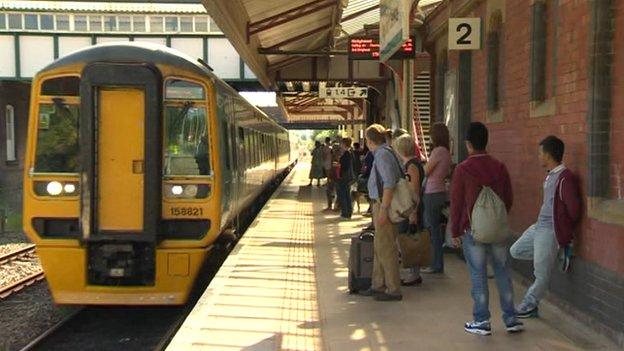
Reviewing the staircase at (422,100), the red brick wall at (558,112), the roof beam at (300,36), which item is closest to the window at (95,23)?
the roof beam at (300,36)

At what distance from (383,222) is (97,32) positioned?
62.7ft

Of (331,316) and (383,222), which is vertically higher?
(383,222)

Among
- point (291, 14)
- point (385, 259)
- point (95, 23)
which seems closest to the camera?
point (385, 259)

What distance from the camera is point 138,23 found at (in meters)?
24.4

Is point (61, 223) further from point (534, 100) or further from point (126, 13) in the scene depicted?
point (126, 13)

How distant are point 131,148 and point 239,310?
2.09 meters

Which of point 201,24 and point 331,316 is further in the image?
point 201,24

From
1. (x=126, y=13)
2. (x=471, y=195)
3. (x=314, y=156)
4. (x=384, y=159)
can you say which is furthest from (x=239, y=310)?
(x=126, y=13)

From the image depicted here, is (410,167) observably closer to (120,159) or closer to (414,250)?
(414,250)

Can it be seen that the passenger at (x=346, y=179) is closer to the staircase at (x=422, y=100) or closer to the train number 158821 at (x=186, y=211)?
→ the staircase at (x=422, y=100)

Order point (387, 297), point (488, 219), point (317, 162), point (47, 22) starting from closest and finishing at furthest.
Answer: point (488, 219)
point (387, 297)
point (317, 162)
point (47, 22)

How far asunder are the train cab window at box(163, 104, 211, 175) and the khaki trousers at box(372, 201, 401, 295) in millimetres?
2077

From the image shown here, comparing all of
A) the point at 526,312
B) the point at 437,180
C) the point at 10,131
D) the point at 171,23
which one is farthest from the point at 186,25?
the point at 526,312

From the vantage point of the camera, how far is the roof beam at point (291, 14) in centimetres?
1300
